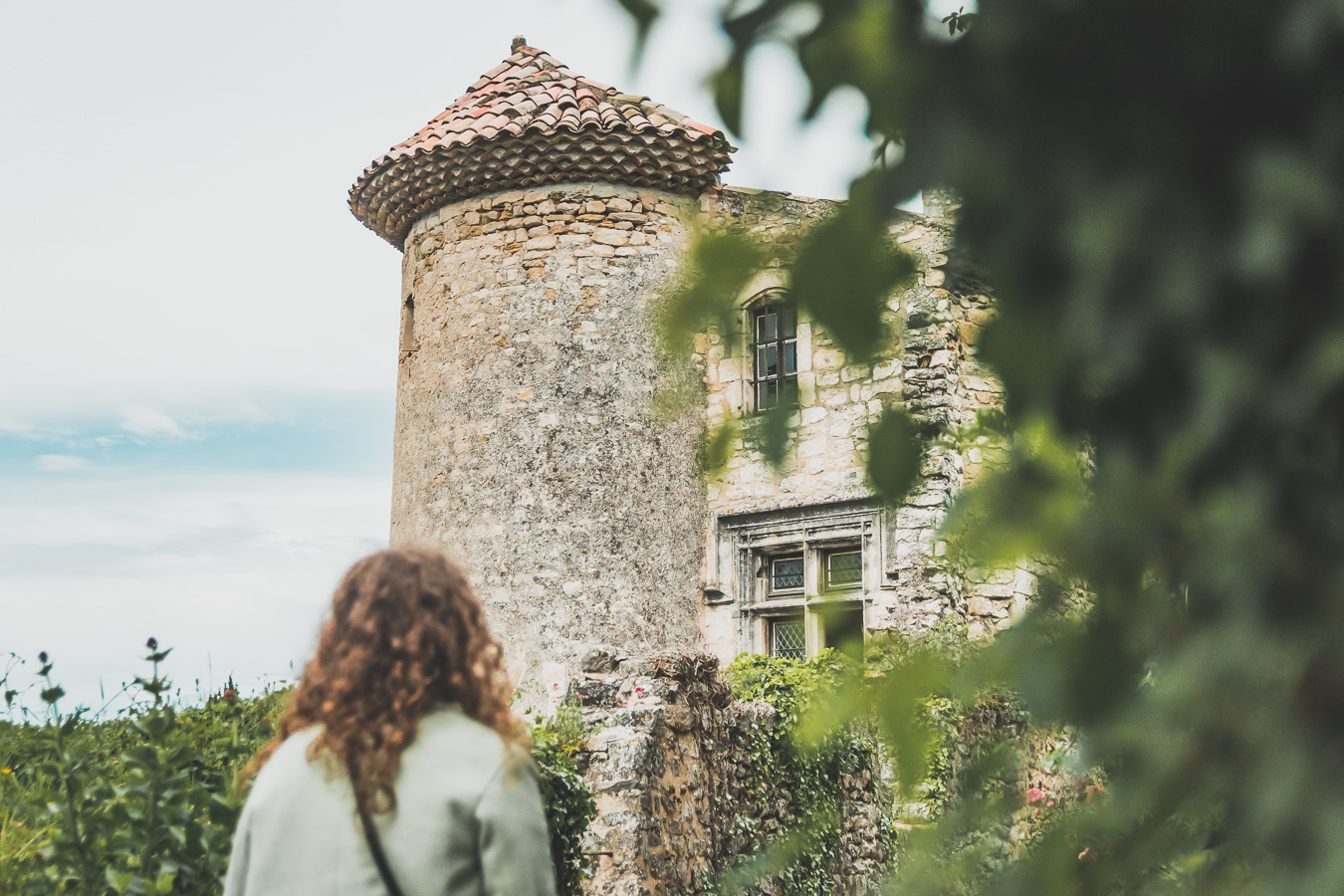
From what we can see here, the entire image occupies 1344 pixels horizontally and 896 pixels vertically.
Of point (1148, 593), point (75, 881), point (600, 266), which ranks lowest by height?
point (75, 881)

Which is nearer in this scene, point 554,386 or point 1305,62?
point 1305,62

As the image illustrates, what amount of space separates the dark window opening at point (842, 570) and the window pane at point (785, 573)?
0.27 m

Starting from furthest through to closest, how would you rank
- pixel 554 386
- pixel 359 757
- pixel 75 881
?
pixel 554 386, pixel 75 881, pixel 359 757

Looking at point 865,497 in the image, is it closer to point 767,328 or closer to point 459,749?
point 767,328

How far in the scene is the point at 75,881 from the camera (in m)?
3.58

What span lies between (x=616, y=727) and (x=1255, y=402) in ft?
17.9

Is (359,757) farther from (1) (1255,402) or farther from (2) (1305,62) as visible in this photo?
(2) (1305,62)

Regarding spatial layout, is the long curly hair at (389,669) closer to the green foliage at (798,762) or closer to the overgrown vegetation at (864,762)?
the overgrown vegetation at (864,762)

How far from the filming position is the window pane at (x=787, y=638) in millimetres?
10047

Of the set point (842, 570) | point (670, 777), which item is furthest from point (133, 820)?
point (842, 570)

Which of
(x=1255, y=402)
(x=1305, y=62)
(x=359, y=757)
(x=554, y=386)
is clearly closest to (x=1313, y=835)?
(x=1255, y=402)

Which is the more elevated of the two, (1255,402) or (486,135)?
(486,135)

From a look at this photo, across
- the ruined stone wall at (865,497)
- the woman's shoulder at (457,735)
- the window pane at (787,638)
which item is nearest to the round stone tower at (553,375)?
the ruined stone wall at (865,497)

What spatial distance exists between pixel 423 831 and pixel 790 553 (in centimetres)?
819
